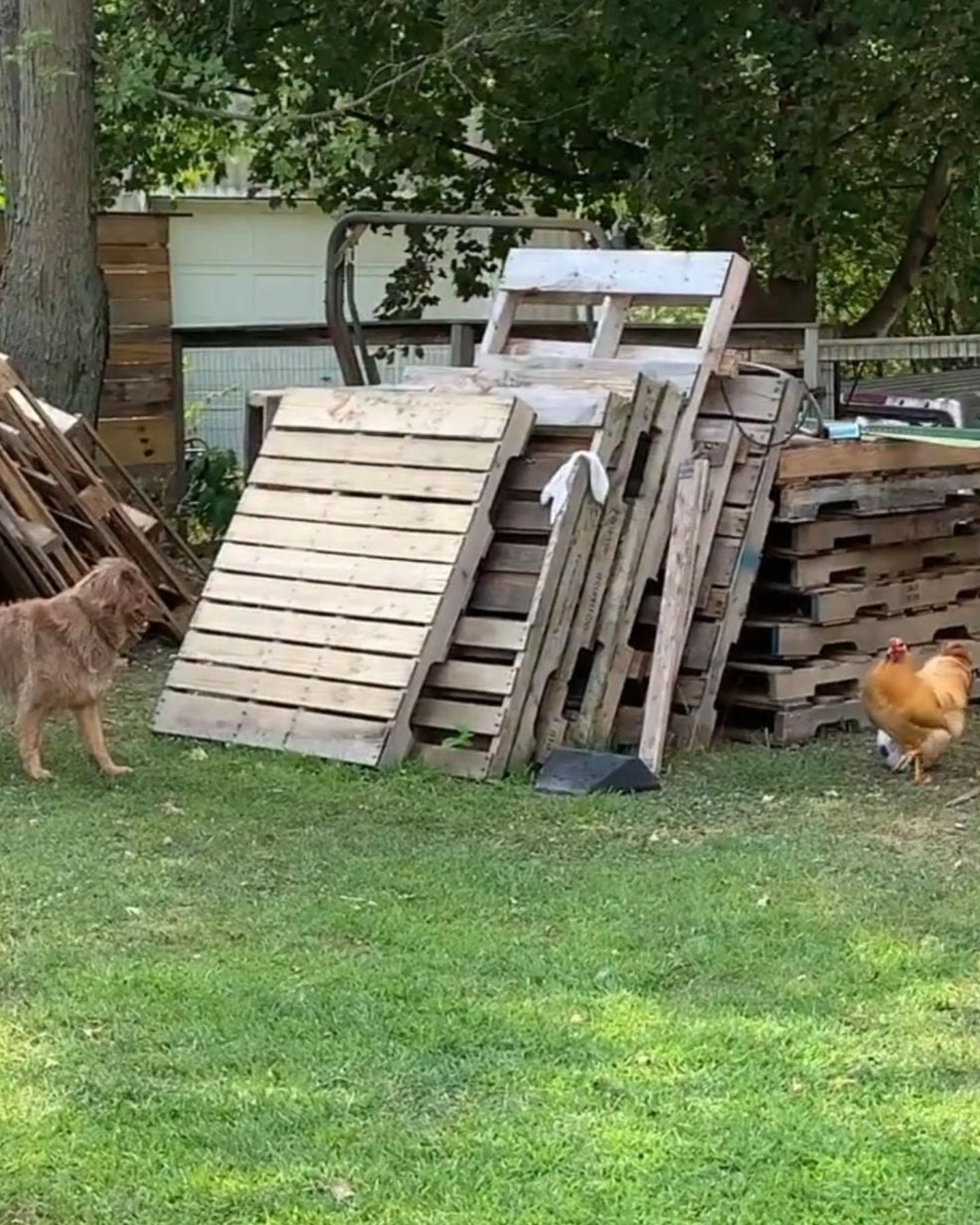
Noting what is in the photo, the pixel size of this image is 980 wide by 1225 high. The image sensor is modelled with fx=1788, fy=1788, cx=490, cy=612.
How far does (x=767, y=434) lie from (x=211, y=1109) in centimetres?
442

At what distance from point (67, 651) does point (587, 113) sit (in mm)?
8331

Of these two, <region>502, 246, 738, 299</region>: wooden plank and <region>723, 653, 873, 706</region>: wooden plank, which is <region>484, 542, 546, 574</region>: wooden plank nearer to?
<region>723, 653, 873, 706</region>: wooden plank

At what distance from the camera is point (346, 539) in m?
7.23

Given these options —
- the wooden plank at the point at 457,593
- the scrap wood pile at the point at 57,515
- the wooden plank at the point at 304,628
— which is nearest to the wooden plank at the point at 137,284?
the scrap wood pile at the point at 57,515

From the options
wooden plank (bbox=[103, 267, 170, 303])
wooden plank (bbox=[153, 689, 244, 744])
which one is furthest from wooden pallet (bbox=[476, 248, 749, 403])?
wooden plank (bbox=[103, 267, 170, 303])

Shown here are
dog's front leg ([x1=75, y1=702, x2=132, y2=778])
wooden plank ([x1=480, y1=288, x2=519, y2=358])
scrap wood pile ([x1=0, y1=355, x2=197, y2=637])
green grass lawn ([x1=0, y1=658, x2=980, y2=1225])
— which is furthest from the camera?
scrap wood pile ([x1=0, y1=355, x2=197, y2=637])

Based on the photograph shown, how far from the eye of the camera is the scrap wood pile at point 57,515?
8.42 meters

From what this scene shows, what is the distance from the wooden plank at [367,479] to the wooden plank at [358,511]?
0.10 feet

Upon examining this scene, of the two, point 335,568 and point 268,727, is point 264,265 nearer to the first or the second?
point 335,568

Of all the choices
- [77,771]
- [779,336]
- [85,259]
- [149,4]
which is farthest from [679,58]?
[77,771]

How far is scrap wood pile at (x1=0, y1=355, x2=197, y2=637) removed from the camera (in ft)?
27.6

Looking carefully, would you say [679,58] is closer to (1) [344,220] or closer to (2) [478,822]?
(1) [344,220]

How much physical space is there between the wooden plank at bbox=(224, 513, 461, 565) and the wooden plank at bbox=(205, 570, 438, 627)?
0.50 ft

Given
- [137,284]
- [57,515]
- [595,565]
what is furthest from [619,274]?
[137,284]
